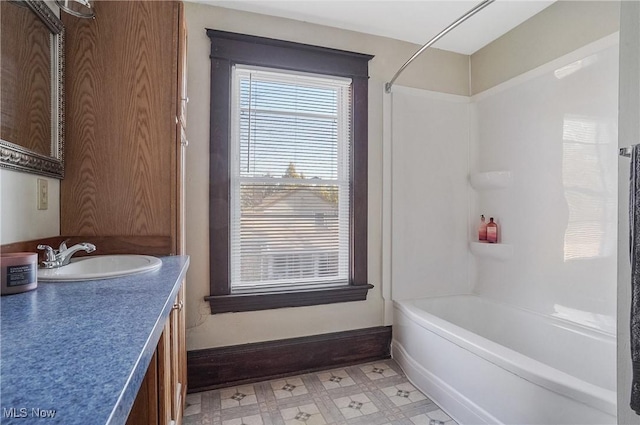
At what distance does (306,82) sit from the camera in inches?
88.1

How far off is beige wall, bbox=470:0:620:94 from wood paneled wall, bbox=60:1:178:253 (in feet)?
7.38

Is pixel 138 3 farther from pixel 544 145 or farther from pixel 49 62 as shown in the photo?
pixel 544 145

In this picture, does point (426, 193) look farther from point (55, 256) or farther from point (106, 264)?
point (55, 256)

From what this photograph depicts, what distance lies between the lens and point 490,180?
2.39 meters

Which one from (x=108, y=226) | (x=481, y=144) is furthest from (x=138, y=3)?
(x=481, y=144)

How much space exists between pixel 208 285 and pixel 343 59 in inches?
71.5

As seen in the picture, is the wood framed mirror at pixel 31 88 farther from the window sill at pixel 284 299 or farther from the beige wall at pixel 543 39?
the beige wall at pixel 543 39

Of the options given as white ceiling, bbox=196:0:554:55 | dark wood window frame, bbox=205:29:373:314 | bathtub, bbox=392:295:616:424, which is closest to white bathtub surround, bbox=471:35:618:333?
bathtub, bbox=392:295:616:424

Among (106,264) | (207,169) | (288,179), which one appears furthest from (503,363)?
(207,169)

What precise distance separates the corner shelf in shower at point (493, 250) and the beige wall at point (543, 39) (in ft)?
4.08

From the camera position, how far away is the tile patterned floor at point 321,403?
1681 mm
